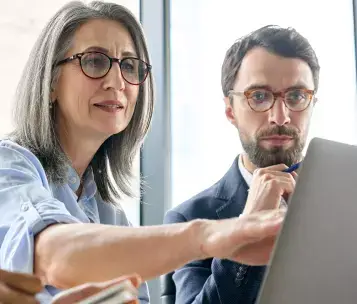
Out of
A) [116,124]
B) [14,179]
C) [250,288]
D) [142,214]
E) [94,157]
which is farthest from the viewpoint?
[142,214]

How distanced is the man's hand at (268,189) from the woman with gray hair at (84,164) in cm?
34

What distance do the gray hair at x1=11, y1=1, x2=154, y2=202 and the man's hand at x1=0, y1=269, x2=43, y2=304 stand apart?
2.41 feet

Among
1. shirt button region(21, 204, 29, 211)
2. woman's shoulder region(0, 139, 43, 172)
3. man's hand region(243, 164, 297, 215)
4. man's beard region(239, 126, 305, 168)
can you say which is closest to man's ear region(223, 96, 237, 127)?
man's beard region(239, 126, 305, 168)

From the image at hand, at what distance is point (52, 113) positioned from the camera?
1403 millimetres

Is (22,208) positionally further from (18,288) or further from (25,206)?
(18,288)

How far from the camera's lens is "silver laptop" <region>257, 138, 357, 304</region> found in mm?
567

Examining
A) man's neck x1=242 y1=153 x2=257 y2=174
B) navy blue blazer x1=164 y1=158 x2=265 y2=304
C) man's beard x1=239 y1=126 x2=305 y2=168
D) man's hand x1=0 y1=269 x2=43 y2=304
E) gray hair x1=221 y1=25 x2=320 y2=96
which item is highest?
gray hair x1=221 y1=25 x2=320 y2=96

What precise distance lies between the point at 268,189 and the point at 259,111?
0.42 metres

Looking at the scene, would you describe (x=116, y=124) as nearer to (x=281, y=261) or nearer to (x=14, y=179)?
(x=14, y=179)

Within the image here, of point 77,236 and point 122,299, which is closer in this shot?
point 122,299

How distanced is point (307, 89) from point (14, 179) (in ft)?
2.96

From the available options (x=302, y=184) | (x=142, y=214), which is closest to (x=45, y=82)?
(x=302, y=184)

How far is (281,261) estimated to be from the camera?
1.87ft

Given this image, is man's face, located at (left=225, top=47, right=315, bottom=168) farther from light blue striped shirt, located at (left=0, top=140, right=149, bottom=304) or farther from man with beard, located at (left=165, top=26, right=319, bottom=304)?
light blue striped shirt, located at (left=0, top=140, right=149, bottom=304)
